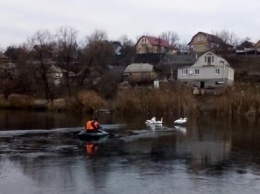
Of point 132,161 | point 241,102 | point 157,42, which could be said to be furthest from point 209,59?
point 132,161

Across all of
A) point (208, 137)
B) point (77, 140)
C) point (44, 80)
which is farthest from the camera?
point (44, 80)

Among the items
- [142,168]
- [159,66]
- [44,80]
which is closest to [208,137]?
[142,168]

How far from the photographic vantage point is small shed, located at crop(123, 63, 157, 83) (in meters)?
86.8

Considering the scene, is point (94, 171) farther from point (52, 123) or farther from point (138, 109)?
point (138, 109)

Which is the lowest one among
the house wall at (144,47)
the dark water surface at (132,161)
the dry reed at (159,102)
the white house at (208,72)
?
the dark water surface at (132,161)

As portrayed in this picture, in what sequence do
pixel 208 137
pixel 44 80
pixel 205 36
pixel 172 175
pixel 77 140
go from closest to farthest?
1. pixel 172 175
2. pixel 77 140
3. pixel 208 137
4. pixel 44 80
5. pixel 205 36

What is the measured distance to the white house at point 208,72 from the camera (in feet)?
264

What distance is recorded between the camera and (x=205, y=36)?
400 feet

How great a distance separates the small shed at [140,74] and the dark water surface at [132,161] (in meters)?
46.1

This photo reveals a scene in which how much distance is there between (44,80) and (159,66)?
118 feet

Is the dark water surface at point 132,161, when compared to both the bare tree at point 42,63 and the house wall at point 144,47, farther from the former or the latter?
the house wall at point 144,47

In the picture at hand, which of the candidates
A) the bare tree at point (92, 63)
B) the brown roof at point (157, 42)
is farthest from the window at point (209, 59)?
the brown roof at point (157, 42)

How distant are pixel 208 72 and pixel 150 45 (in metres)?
47.1

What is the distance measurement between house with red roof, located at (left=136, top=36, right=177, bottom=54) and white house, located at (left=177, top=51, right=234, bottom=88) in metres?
42.6
